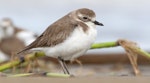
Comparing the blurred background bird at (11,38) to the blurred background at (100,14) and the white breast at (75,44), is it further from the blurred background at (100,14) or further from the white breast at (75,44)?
the white breast at (75,44)

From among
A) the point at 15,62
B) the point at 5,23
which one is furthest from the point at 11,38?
the point at 15,62

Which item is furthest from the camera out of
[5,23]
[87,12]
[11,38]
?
[5,23]

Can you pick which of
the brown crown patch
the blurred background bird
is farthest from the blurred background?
the brown crown patch

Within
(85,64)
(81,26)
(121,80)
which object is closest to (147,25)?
(85,64)

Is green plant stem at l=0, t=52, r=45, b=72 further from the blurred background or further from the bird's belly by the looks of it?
the blurred background

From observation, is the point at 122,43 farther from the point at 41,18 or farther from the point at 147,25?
the point at 41,18

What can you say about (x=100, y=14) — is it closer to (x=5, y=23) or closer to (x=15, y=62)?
(x=5, y=23)
